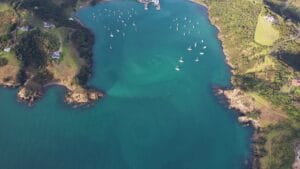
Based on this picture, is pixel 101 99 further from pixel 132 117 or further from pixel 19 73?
pixel 19 73

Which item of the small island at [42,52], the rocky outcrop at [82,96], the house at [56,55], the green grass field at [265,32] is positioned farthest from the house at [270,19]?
the house at [56,55]

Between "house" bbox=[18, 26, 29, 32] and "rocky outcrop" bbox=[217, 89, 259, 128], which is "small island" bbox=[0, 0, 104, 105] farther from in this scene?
"rocky outcrop" bbox=[217, 89, 259, 128]

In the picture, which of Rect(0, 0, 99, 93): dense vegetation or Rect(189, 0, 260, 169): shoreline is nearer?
Rect(189, 0, 260, 169): shoreline

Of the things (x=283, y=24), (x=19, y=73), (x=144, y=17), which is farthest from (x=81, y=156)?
(x=283, y=24)

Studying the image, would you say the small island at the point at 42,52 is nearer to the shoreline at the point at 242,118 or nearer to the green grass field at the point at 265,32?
the shoreline at the point at 242,118

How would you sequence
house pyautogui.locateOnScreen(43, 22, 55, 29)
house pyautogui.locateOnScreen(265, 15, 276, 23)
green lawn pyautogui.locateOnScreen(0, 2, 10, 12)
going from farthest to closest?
1. house pyautogui.locateOnScreen(265, 15, 276, 23)
2. green lawn pyautogui.locateOnScreen(0, 2, 10, 12)
3. house pyautogui.locateOnScreen(43, 22, 55, 29)

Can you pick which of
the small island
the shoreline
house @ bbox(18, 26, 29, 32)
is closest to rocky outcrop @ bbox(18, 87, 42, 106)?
the small island

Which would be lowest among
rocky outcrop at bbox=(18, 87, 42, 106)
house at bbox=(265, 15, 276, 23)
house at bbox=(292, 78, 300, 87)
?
rocky outcrop at bbox=(18, 87, 42, 106)
